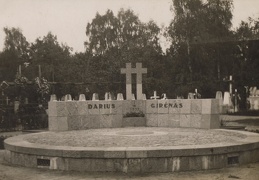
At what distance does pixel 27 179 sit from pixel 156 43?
38149mm

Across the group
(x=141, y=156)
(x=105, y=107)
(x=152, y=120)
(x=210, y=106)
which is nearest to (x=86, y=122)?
(x=105, y=107)

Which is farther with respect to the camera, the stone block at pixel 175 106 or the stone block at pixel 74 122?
the stone block at pixel 175 106

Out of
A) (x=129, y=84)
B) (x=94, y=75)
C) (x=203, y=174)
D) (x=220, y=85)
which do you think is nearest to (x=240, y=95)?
(x=220, y=85)

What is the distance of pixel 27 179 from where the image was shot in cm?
842

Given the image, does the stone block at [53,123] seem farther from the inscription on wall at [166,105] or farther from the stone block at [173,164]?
the stone block at [173,164]

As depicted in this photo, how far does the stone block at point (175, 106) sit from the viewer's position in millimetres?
15287

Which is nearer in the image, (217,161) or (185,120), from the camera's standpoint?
Result: (217,161)

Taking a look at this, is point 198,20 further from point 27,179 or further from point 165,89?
point 27,179

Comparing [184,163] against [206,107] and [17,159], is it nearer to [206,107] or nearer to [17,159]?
[17,159]

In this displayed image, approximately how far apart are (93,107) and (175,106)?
3097 millimetres

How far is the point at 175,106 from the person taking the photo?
15398 mm

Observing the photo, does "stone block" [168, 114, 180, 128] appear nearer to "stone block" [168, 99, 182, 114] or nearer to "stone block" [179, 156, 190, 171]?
"stone block" [168, 99, 182, 114]

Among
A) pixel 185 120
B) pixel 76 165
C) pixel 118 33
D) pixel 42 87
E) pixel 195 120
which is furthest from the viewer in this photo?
pixel 118 33

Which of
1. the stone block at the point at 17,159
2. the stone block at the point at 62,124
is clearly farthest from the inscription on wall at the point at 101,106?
the stone block at the point at 17,159
